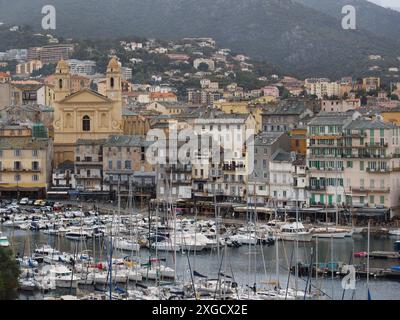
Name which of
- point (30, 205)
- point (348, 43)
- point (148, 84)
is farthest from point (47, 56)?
point (30, 205)

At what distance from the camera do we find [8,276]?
18453 millimetres

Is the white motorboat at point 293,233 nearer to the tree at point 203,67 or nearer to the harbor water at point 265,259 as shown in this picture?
the harbor water at point 265,259

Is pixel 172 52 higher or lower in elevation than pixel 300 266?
higher

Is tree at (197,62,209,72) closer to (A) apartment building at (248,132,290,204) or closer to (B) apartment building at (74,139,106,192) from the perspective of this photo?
(B) apartment building at (74,139,106,192)

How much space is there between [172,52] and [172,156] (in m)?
61.3

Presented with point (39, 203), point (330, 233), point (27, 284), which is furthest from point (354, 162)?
point (27, 284)

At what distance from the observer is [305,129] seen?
3994 cm

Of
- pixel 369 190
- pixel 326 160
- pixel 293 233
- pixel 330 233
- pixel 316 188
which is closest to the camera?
pixel 293 233

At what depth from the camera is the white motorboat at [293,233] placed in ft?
98.3

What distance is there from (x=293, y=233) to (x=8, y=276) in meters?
12.9

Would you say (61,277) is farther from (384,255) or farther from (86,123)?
(86,123)

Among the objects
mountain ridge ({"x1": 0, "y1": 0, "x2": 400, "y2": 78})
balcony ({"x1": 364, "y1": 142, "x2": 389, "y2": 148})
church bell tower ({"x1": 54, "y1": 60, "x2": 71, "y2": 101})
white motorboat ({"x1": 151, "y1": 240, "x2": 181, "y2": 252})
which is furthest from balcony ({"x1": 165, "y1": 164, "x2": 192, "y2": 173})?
mountain ridge ({"x1": 0, "y1": 0, "x2": 400, "y2": 78})

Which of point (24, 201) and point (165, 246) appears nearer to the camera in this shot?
point (165, 246)

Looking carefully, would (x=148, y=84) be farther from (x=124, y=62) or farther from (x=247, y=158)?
(x=247, y=158)
